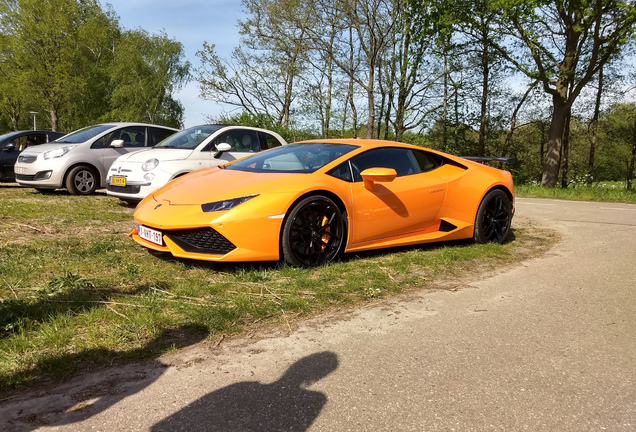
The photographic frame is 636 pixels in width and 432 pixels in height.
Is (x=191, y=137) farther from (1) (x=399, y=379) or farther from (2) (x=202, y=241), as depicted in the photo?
(1) (x=399, y=379)

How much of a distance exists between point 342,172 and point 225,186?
114 centimetres

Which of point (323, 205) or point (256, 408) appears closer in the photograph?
point (256, 408)

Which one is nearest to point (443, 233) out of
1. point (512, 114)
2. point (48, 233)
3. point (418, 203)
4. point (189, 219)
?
A: point (418, 203)

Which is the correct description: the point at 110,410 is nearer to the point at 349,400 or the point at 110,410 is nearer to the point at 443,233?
the point at 349,400

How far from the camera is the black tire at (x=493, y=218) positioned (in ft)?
18.9

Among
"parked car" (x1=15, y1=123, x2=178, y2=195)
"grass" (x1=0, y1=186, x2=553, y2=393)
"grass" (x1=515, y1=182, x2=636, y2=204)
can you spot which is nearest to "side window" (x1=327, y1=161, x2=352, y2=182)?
"grass" (x1=0, y1=186, x2=553, y2=393)

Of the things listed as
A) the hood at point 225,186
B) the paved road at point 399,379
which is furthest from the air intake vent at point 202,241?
the paved road at point 399,379

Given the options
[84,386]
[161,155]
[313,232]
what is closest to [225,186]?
[313,232]

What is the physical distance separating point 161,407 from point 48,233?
4.17 metres

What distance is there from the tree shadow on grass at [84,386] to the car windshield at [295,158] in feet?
8.08

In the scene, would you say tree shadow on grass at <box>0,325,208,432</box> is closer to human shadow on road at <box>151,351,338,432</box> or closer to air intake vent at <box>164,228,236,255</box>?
human shadow on road at <box>151,351,338,432</box>

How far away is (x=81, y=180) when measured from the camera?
968cm

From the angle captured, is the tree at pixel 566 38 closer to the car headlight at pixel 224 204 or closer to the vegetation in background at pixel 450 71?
the vegetation in background at pixel 450 71

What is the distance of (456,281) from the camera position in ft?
14.1
